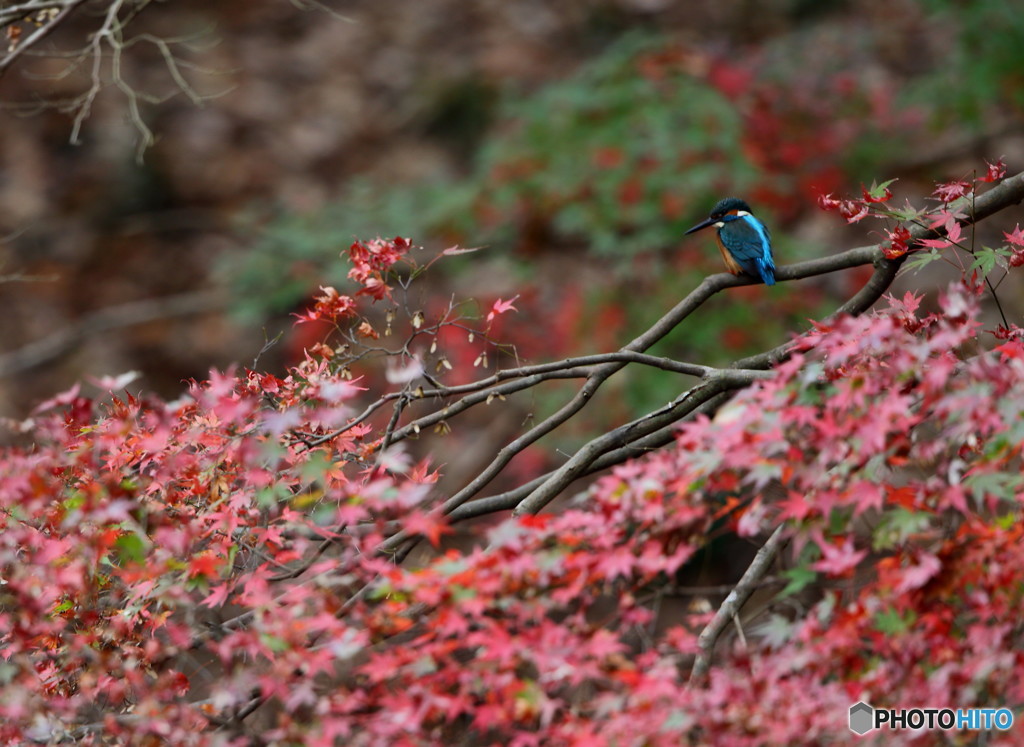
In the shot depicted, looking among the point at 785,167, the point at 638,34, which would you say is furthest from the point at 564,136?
the point at 785,167

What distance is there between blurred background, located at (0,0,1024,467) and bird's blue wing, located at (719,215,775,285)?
198 centimetres

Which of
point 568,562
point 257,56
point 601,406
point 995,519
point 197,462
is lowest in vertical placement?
point 601,406

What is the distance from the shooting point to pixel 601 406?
6.59m

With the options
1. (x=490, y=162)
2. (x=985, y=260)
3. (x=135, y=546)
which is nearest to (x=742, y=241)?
(x=985, y=260)

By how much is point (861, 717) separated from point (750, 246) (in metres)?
2.20

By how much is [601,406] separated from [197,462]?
167 inches

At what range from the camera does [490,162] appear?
312 inches

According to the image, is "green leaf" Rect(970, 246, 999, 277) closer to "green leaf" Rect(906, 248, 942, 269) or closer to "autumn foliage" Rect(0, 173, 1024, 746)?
"green leaf" Rect(906, 248, 942, 269)

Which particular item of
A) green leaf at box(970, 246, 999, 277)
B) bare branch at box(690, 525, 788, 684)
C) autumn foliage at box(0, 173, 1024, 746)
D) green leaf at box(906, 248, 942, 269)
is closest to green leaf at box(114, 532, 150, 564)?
autumn foliage at box(0, 173, 1024, 746)

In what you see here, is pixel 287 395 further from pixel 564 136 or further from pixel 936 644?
pixel 564 136

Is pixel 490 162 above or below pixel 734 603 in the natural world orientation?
above

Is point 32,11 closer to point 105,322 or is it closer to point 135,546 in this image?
point 135,546

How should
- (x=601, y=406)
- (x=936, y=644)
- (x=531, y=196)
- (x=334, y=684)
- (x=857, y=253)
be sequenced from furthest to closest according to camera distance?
(x=531, y=196) → (x=601, y=406) → (x=857, y=253) → (x=334, y=684) → (x=936, y=644)

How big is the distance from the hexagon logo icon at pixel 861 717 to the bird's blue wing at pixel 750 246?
6.10ft
